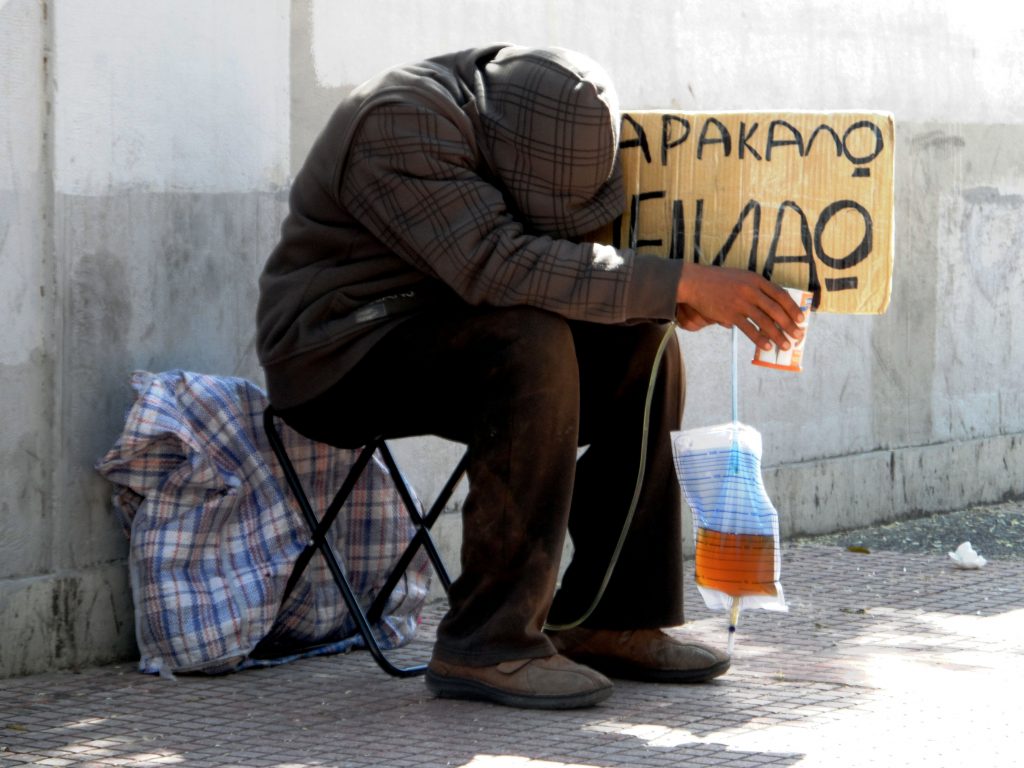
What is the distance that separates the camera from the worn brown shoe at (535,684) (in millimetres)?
3729

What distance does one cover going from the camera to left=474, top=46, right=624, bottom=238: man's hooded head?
12.5ft

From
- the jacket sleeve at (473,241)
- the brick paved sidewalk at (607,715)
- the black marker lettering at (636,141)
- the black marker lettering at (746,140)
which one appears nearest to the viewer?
the brick paved sidewalk at (607,715)

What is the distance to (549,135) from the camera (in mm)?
3805

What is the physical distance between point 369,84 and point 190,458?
1.01 m

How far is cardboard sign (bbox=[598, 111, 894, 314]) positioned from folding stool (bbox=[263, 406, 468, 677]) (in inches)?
29.4

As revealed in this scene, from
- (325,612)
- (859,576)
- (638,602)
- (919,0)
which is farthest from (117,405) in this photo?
(919,0)

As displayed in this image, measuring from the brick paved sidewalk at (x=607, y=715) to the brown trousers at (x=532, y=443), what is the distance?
0.20 meters

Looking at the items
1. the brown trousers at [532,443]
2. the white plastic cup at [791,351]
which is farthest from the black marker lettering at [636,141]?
the white plastic cup at [791,351]

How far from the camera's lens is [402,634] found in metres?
4.50

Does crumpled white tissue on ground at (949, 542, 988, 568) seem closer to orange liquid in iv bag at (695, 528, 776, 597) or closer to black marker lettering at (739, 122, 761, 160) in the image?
orange liquid in iv bag at (695, 528, 776, 597)

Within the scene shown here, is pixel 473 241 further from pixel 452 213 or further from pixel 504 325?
pixel 504 325

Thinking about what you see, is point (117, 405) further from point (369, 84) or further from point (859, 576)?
point (859, 576)

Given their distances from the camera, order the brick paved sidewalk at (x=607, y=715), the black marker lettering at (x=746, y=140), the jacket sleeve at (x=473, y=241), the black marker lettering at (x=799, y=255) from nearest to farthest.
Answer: the brick paved sidewalk at (x=607, y=715)
the jacket sleeve at (x=473, y=241)
the black marker lettering at (x=799, y=255)
the black marker lettering at (x=746, y=140)

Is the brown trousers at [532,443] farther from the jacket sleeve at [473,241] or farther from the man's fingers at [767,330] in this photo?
Answer: the man's fingers at [767,330]
